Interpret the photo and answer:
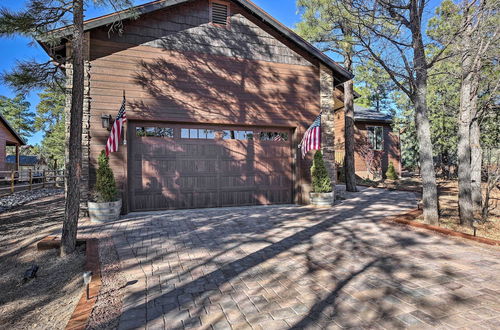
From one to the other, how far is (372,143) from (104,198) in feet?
54.7

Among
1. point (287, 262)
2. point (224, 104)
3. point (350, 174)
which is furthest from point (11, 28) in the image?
point (350, 174)

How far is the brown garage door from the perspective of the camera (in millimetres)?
7285

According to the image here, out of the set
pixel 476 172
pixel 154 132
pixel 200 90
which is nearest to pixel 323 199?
pixel 476 172

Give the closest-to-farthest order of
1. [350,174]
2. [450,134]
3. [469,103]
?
[469,103] → [350,174] → [450,134]

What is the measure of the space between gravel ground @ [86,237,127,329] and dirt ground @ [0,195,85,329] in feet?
0.99

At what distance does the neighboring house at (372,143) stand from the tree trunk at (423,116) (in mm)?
10436

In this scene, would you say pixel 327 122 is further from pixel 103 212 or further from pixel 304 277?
pixel 103 212

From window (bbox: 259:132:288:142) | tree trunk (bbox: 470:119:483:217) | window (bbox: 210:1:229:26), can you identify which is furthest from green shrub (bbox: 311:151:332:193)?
window (bbox: 210:1:229:26)

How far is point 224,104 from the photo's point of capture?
7.87 metres

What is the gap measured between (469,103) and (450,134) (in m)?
13.3

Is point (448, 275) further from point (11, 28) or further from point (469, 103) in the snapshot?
point (11, 28)

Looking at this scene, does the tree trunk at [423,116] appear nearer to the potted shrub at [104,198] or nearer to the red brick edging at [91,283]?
the red brick edging at [91,283]

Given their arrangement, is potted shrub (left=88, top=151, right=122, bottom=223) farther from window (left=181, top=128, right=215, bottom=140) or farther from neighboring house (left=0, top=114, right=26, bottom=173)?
neighboring house (left=0, top=114, right=26, bottom=173)

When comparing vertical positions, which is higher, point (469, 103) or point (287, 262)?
point (469, 103)
